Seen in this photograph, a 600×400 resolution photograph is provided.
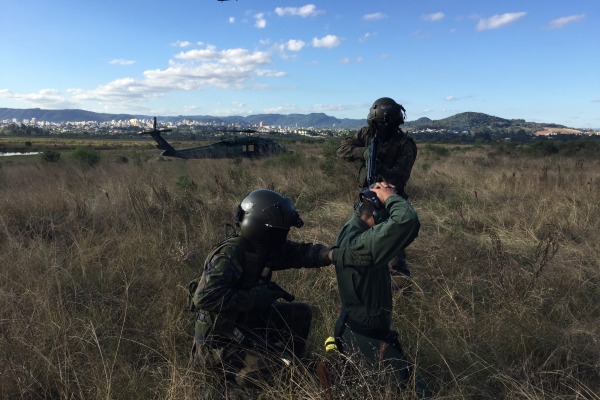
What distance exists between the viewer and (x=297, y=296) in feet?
14.0

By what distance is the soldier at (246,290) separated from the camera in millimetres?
2547

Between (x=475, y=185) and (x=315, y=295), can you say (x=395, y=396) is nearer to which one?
(x=315, y=295)

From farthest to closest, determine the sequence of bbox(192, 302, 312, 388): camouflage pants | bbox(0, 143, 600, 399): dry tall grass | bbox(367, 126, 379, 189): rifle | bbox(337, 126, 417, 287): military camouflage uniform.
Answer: bbox(337, 126, 417, 287): military camouflage uniform < bbox(367, 126, 379, 189): rifle < bbox(0, 143, 600, 399): dry tall grass < bbox(192, 302, 312, 388): camouflage pants

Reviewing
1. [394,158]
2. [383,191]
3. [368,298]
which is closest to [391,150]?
[394,158]

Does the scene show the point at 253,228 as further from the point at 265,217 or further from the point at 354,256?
the point at 354,256

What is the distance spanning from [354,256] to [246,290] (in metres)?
0.74

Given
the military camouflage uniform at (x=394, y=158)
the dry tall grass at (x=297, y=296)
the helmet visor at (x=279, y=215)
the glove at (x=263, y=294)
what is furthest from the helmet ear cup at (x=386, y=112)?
the glove at (x=263, y=294)

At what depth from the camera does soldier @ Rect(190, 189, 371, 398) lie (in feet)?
8.36

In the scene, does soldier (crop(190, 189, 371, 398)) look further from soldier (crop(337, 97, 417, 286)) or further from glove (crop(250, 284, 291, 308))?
soldier (crop(337, 97, 417, 286))

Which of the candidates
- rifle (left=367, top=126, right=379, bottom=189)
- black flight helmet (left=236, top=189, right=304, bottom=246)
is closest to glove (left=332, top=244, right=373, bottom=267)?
black flight helmet (left=236, top=189, right=304, bottom=246)

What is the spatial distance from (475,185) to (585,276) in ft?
23.1

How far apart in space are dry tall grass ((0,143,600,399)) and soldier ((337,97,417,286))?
935mm

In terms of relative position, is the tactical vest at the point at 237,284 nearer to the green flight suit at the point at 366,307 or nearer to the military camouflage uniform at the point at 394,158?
the green flight suit at the point at 366,307

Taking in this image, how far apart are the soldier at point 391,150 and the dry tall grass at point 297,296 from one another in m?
0.94
